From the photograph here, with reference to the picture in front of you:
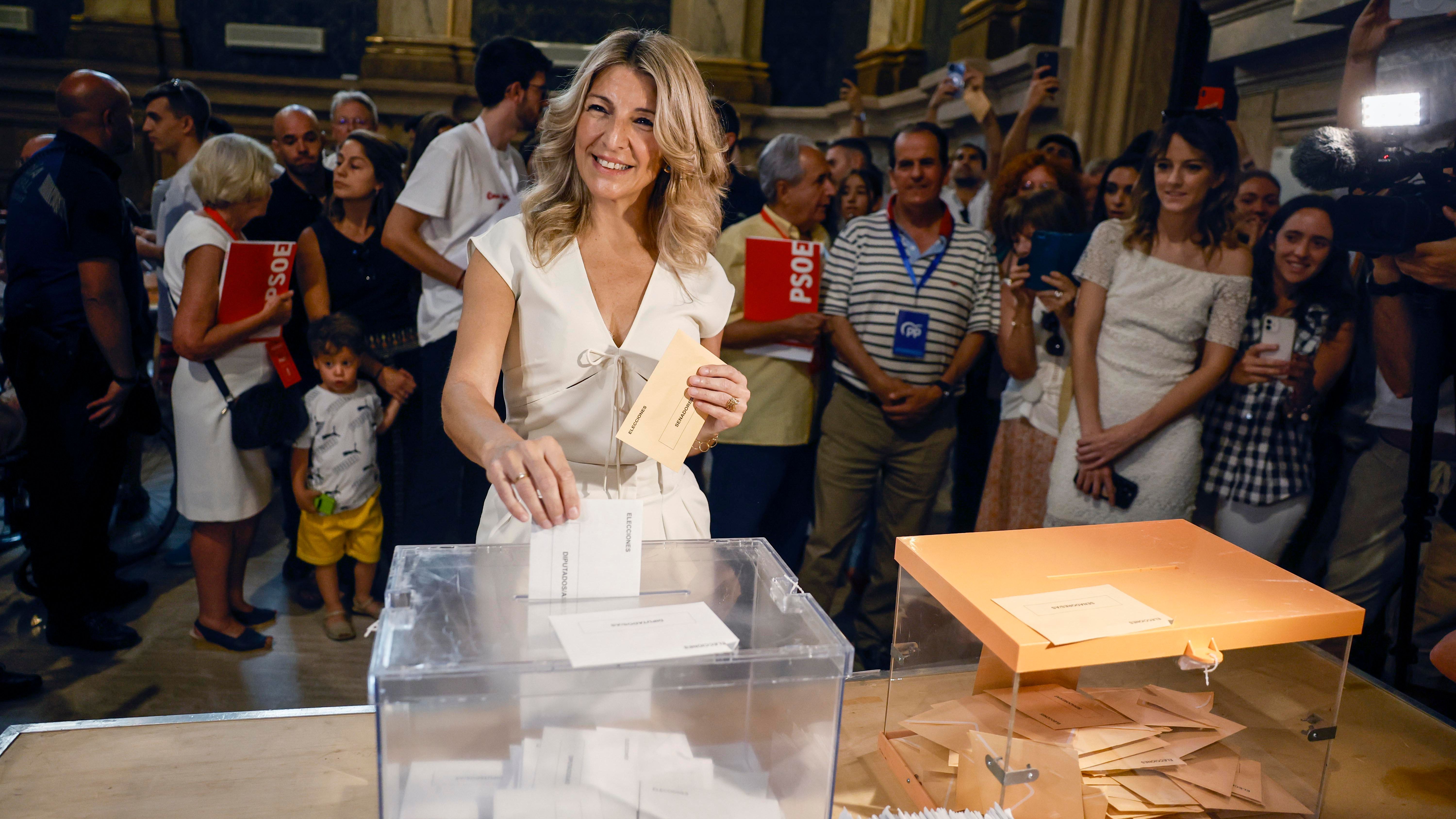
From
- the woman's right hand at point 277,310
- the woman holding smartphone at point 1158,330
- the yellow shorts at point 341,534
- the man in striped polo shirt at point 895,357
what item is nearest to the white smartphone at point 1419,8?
the woman holding smartphone at point 1158,330

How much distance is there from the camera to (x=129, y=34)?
5.91m

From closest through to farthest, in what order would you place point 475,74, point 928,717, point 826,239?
point 928,717 → point 475,74 → point 826,239

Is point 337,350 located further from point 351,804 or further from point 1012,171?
point 1012,171

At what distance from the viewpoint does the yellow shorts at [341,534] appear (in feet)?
10.2

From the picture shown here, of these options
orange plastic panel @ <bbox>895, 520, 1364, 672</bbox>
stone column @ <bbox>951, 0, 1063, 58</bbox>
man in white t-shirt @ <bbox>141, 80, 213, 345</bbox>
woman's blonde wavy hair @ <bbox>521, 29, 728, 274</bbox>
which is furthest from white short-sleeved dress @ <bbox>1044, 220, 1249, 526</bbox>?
man in white t-shirt @ <bbox>141, 80, 213, 345</bbox>

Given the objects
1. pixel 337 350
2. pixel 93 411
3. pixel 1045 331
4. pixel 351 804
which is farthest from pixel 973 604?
pixel 93 411

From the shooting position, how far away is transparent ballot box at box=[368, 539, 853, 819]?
82 cm

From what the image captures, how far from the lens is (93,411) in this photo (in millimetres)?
2830

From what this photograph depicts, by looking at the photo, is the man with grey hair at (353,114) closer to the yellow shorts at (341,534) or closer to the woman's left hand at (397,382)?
the woman's left hand at (397,382)

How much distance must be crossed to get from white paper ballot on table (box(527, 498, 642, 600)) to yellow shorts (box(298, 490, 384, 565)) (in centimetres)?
235

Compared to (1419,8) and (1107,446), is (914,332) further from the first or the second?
(1419,8)

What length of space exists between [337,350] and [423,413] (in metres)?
0.34

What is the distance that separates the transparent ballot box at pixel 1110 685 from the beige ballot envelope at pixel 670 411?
34 cm

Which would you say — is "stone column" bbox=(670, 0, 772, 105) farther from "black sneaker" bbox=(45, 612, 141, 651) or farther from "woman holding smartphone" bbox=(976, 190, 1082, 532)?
"black sneaker" bbox=(45, 612, 141, 651)
